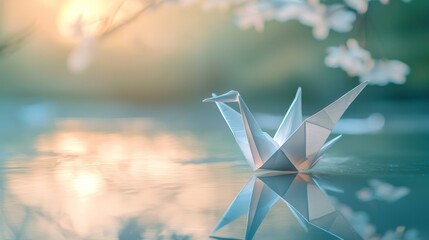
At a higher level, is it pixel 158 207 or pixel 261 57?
pixel 261 57

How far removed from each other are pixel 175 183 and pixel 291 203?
0.45 meters

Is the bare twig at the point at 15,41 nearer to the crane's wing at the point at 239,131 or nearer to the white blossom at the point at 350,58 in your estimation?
the white blossom at the point at 350,58

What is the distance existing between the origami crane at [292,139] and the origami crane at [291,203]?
5cm

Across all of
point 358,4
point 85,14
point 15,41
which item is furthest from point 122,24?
point 358,4

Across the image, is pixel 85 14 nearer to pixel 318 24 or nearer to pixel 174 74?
pixel 174 74

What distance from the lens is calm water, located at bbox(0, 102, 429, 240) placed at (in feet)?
5.52

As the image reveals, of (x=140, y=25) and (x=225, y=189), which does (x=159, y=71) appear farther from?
(x=225, y=189)

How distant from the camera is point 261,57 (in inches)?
185

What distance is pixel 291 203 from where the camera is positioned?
1.97 m

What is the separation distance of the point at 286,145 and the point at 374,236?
0.77 meters

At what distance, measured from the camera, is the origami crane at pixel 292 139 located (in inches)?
91.4

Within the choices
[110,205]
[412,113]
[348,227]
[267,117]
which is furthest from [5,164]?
[412,113]

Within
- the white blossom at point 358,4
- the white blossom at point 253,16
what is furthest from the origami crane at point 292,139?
the white blossom at point 253,16

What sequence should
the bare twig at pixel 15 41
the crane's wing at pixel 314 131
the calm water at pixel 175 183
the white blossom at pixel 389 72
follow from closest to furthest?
1. the calm water at pixel 175 183
2. the crane's wing at pixel 314 131
3. the white blossom at pixel 389 72
4. the bare twig at pixel 15 41
